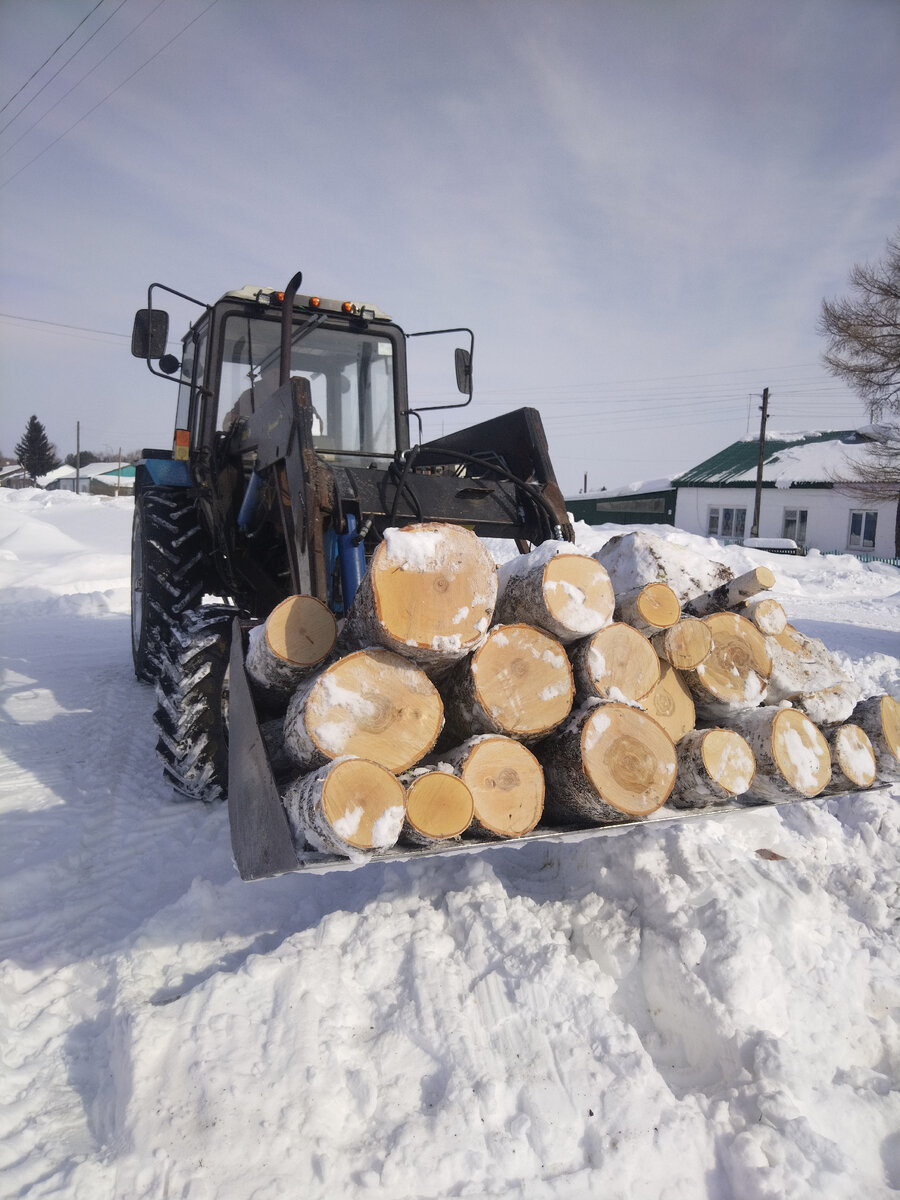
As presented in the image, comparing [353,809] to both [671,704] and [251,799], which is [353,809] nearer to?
[251,799]

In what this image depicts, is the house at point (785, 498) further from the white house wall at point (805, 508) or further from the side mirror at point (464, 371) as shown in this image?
the side mirror at point (464, 371)

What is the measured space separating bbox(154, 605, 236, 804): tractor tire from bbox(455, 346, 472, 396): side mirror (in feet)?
8.22

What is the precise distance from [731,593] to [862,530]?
27605 millimetres

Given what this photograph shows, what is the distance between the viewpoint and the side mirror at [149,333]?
15.4 feet

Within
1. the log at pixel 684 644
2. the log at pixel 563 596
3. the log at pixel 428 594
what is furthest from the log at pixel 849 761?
the log at pixel 428 594

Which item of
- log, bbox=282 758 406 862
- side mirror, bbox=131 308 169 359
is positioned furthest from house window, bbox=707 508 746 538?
log, bbox=282 758 406 862

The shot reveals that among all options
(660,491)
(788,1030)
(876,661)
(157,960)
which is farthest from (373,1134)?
(660,491)

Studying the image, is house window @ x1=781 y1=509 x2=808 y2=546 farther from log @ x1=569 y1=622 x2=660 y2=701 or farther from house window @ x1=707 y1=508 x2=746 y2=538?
log @ x1=569 y1=622 x2=660 y2=701

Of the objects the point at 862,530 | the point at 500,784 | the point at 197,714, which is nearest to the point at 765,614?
the point at 500,784

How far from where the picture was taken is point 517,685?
2.46 m

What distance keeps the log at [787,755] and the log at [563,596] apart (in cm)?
69

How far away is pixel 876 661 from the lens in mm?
6547

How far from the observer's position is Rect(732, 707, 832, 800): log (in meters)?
2.61

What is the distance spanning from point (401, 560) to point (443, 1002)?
4.47 feet
